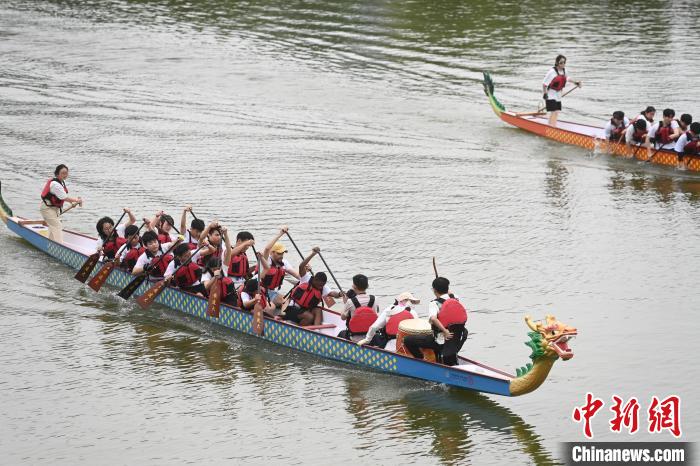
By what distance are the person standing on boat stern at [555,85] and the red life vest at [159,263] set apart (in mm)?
12112

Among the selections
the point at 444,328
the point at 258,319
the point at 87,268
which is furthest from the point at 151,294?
the point at 444,328

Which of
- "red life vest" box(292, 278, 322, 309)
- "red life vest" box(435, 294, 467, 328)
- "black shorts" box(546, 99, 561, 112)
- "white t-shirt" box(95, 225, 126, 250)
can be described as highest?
"black shorts" box(546, 99, 561, 112)

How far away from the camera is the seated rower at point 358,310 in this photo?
1462cm

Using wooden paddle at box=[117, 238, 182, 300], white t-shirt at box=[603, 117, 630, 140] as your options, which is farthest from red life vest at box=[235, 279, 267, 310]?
white t-shirt at box=[603, 117, 630, 140]

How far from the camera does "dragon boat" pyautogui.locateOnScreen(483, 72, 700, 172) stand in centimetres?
2386

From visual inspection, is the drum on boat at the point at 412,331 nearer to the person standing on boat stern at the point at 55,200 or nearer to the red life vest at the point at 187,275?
the red life vest at the point at 187,275

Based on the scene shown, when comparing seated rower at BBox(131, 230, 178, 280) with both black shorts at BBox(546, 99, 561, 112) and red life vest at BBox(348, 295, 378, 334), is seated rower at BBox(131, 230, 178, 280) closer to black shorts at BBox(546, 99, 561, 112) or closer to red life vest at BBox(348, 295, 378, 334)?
red life vest at BBox(348, 295, 378, 334)

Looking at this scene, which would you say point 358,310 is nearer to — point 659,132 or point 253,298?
point 253,298

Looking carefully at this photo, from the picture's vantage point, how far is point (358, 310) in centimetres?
1459

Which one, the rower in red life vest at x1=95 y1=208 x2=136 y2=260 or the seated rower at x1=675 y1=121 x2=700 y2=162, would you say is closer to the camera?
the rower in red life vest at x1=95 y1=208 x2=136 y2=260

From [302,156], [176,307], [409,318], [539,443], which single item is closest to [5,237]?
[176,307]

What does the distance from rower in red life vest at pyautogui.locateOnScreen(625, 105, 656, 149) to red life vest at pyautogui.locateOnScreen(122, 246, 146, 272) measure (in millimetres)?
11670

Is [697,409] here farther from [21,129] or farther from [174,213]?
[21,129]

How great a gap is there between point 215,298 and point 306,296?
4.65ft
